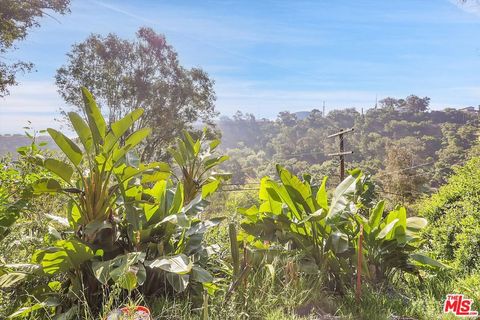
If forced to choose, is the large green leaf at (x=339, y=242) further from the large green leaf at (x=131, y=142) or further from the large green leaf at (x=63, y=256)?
the large green leaf at (x=63, y=256)

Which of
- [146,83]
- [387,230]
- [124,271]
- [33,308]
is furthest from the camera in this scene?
[146,83]

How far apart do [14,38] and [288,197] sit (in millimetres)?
11474

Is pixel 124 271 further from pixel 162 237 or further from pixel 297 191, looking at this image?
pixel 297 191

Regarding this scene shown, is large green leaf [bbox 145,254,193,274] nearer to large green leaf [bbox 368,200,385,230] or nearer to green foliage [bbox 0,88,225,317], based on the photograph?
green foliage [bbox 0,88,225,317]

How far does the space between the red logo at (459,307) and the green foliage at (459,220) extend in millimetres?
1018

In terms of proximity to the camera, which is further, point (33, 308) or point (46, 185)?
point (46, 185)

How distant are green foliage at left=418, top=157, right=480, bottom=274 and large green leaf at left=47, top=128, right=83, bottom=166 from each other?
143 inches

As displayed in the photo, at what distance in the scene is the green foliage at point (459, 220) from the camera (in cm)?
384

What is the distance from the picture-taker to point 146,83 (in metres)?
17.6

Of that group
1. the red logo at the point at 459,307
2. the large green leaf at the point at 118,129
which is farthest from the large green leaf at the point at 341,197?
the large green leaf at the point at 118,129

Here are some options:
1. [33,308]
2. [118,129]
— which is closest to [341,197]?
[118,129]

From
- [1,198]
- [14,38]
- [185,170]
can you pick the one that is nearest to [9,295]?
[1,198]

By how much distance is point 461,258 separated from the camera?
3881 millimetres

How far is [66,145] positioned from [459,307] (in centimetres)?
290
